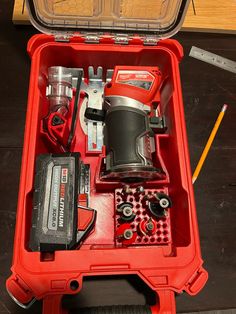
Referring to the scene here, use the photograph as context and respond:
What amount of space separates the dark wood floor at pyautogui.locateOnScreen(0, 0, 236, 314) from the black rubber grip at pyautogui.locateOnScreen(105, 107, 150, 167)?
248mm

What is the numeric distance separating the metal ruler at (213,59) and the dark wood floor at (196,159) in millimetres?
19

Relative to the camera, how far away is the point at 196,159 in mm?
978

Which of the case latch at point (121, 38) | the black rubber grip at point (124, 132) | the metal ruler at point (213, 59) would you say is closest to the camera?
the black rubber grip at point (124, 132)

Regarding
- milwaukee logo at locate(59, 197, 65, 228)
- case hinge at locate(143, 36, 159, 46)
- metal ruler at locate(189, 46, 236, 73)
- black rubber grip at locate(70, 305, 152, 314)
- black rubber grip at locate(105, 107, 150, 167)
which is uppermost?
metal ruler at locate(189, 46, 236, 73)

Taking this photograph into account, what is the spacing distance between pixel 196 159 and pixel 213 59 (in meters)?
0.37

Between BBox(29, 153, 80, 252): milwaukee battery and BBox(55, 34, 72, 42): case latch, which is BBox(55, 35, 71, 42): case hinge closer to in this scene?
BBox(55, 34, 72, 42): case latch

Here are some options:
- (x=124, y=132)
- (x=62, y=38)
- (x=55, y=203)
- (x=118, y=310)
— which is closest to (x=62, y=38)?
(x=62, y=38)

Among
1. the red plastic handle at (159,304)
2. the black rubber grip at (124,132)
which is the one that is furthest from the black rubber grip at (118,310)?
the black rubber grip at (124,132)

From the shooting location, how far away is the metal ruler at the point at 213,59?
3.63ft

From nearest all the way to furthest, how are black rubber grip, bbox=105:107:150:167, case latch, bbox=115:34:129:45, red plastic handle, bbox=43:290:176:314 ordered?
red plastic handle, bbox=43:290:176:314 < black rubber grip, bbox=105:107:150:167 < case latch, bbox=115:34:129:45

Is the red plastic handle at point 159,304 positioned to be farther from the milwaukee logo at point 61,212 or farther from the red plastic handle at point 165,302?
the milwaukee logo at point 61,212

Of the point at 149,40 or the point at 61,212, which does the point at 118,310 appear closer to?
the point at 61,212

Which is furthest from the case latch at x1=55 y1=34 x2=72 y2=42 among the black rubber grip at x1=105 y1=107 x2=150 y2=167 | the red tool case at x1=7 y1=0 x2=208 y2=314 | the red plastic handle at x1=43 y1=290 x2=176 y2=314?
the red plastic handle at x1=43 y1=290 x2=176 y2=314

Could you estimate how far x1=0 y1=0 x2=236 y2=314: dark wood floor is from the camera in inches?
32.4
